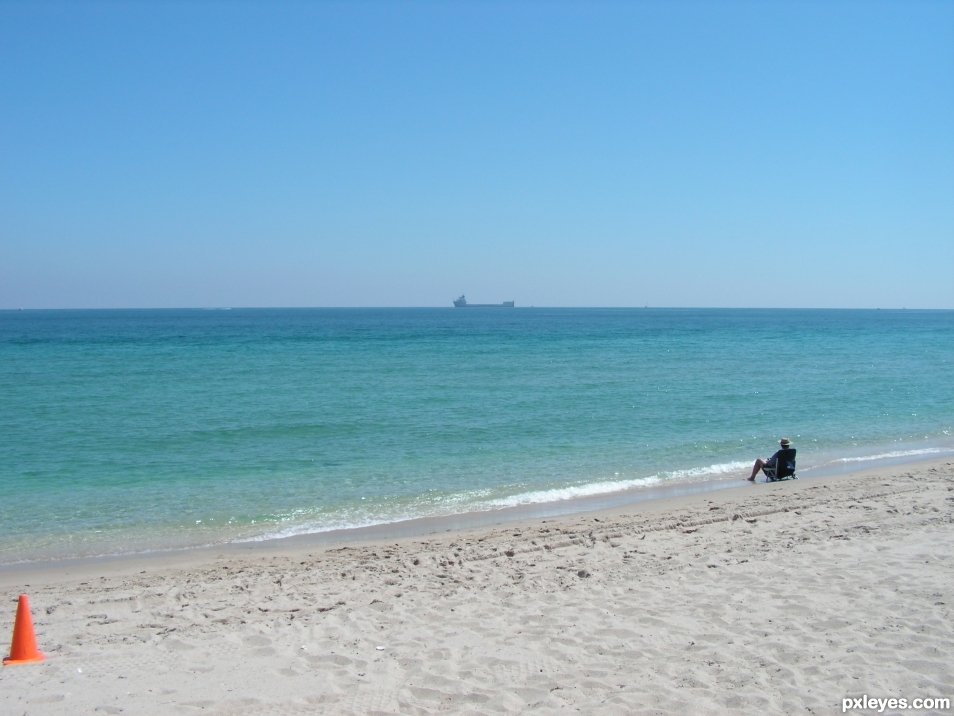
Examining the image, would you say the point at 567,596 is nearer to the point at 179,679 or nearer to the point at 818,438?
the point at 179,679

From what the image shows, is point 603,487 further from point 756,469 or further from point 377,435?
point 377,435

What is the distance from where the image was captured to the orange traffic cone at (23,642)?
20.1 ft

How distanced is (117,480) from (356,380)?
1679 cm

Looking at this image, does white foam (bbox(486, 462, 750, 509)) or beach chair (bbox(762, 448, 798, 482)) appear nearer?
white foam (bbox(486, 462, 750, 509))

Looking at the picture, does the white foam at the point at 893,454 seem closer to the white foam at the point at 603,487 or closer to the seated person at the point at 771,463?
the white foam at the point at 603,487

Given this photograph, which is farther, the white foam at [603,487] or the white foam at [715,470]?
the white foam at [715,470]

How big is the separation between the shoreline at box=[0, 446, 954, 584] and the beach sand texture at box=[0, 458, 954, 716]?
1.19 ft

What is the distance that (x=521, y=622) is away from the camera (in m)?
6.66

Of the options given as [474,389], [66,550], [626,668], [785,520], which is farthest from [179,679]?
[474,389]

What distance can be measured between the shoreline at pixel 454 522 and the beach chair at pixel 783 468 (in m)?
0.46

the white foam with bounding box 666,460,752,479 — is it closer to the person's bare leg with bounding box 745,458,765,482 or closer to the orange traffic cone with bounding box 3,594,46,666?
the person's bare leg with bounding box 745,458,765,482

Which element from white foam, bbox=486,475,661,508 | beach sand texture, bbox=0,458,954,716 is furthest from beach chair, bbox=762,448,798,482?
beach sand texture, bbox=0,458,954,716

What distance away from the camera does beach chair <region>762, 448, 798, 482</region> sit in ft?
43.3

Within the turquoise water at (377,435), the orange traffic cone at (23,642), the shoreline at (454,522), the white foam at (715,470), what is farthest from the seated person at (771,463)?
the orange traffic cone at (23,642)
